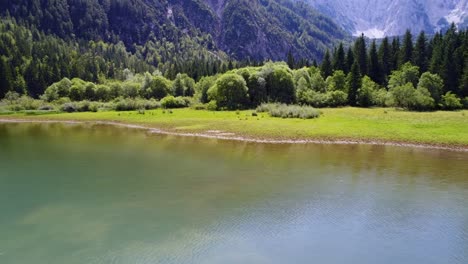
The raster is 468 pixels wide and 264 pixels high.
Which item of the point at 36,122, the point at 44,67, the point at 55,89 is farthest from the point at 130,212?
the point at 44,67

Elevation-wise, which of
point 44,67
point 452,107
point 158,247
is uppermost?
point 44,67

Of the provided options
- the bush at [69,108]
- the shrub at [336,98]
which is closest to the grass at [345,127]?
the shrub at [336,98]

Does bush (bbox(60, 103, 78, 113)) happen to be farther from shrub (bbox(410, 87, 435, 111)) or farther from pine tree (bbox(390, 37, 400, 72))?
pine tree (bbox(390, 37, 400, 72))

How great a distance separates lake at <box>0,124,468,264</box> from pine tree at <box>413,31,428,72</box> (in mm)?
77159

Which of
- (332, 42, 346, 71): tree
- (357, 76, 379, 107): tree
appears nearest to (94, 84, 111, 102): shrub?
(332, 42, 346, 71): tree

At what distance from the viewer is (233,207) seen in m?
28.0

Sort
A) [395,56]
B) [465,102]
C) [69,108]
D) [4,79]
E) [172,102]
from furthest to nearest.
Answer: [4,79]
[395,56]
[172,102]
[69,108]
[465,102]

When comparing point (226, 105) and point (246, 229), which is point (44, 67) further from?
point (246, 229)

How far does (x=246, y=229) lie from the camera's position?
2408cm

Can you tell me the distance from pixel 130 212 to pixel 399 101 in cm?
8686

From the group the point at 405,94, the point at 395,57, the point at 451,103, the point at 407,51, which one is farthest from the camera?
the point at 395,57

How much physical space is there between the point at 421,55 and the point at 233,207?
110185 mm

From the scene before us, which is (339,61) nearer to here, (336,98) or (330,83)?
(330,83)

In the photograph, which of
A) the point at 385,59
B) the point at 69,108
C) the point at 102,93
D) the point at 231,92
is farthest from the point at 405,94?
the point at 102,93
